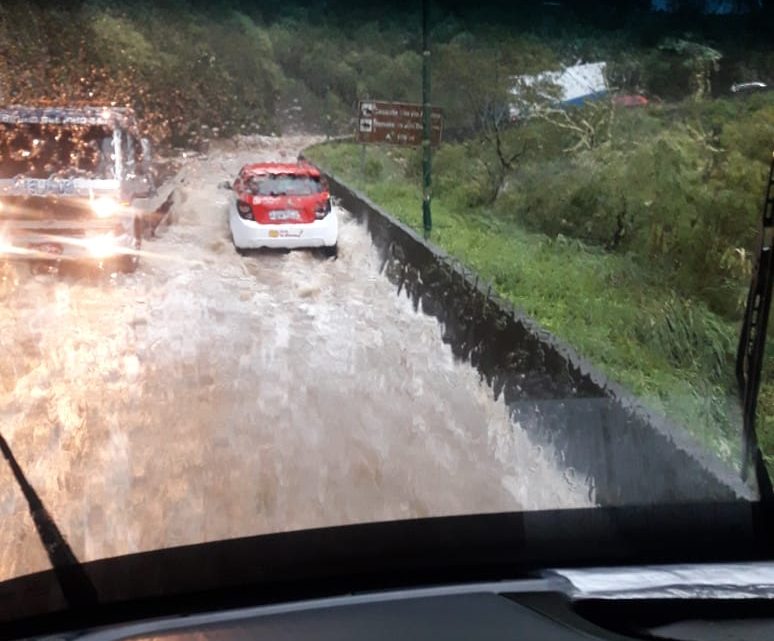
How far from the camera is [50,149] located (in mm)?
2592

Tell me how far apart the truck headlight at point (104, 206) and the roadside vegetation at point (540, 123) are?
9.0 inches

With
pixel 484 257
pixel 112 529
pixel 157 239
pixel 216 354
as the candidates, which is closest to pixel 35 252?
pixel 157 239

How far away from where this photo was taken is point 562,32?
2.87 metres

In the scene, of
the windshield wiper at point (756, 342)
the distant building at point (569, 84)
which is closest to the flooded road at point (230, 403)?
the windshield wiper at point (756, 342)

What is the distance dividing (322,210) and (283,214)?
13 cm

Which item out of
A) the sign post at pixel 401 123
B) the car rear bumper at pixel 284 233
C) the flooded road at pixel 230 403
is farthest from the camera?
the car rear bumper at pixel 284 233

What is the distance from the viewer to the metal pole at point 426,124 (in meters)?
2.74

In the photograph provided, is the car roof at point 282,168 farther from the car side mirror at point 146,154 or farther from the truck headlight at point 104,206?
the truck headlight at point 104,206

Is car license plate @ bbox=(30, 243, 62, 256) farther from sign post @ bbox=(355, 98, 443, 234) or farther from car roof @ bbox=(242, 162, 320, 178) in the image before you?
sign post @ bbox=(355, 98, 443, 234)

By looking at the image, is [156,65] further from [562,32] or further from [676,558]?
[676,558]

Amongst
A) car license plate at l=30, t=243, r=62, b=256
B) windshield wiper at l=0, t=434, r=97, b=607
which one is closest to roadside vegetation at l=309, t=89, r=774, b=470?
car license plate at l=30, t=243, r=62, b=256

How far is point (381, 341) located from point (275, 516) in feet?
2.05

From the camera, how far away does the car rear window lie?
115 inches

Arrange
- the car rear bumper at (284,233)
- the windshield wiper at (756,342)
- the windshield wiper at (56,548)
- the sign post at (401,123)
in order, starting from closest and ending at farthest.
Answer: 1. the windshield wiper at (56,548)
2. the windshield wiper at (756,342)
3. the sign post at (401,123)
4. the car rear bumper at (284,233)
